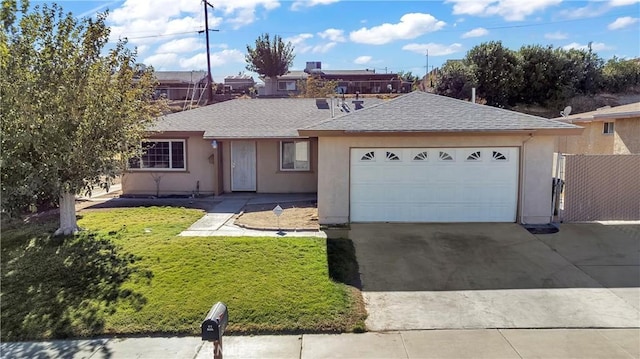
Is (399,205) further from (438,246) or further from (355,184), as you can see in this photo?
(438,246)

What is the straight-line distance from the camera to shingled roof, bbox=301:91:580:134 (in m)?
11.5

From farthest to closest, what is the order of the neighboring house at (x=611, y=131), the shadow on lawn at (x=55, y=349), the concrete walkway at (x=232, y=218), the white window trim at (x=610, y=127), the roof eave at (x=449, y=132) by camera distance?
the white window trim at (x=610, y=127), the neighboring house at (x=611, y=131), the roof eave at (x=449, y=132), the concrete walkway at (x=232, y=218), the shadow on lawn at (x=55, y=349)

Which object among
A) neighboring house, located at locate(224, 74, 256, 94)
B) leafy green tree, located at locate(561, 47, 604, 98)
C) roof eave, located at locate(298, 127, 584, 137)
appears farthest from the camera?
neighboring house, located at locate(224, 74, 256, 94)

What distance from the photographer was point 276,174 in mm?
17406

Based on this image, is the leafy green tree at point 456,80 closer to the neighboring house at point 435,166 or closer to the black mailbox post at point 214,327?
the neighboring house at point 435,166

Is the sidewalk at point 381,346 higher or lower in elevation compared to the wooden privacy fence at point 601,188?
lower

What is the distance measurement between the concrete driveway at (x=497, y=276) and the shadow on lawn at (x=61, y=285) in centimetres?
425

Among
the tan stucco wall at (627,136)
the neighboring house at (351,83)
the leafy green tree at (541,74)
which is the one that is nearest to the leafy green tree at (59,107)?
the tan stucco wall at (627,136)

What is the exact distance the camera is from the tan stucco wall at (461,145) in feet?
39.3

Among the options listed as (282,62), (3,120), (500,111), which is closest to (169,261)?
(3,120)

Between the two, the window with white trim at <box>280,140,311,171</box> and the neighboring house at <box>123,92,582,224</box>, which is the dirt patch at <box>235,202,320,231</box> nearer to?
the neighboring house at <box>123,92,582,224</box>

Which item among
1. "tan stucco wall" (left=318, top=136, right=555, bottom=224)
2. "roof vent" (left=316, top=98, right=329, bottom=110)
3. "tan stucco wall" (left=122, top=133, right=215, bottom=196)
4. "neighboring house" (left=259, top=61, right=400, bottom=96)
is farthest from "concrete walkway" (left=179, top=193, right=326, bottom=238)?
"neighboring house" (left=259, top=61, right=400, bottom=96)

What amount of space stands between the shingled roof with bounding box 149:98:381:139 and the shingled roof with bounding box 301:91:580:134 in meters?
3.70

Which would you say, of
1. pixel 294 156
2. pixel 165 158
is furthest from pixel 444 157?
pixel 165 158
